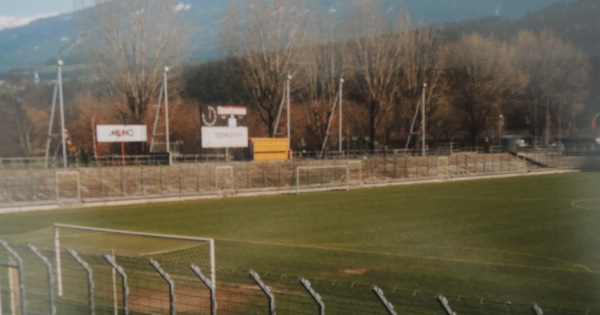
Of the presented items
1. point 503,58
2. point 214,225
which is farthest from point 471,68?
point 214,225

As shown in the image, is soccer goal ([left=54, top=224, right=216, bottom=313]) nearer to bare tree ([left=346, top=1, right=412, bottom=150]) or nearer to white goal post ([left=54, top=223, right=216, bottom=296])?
white goal post ([left=54, top=223, right=216, bottom=296])

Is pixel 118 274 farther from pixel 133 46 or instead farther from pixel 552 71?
pixel 133 46

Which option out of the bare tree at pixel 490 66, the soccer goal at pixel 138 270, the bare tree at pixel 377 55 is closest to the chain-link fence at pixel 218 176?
the bare tree at pixel 377 55

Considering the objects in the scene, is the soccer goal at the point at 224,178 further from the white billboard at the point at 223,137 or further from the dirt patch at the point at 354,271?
the dirt patch at the point at 354,271

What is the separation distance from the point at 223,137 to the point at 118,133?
3.57 metres

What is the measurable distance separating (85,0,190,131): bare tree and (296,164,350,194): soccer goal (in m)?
7.24

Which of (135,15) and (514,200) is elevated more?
(135,15)

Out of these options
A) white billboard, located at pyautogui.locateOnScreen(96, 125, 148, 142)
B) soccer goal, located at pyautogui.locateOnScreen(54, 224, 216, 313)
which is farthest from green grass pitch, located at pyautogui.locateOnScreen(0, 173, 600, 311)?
white billboard, located at pyautogui.locateOnScreen(96, 125, 148, 142)

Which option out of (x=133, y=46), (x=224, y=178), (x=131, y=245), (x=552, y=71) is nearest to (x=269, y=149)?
(x=224, y=178)

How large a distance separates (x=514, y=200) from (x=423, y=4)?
569 inches

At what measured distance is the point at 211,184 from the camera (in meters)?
20.1

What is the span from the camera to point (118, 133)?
21.0 meters

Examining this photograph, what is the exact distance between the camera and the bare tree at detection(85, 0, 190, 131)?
2323cm

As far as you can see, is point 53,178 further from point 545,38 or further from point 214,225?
point 545,38
